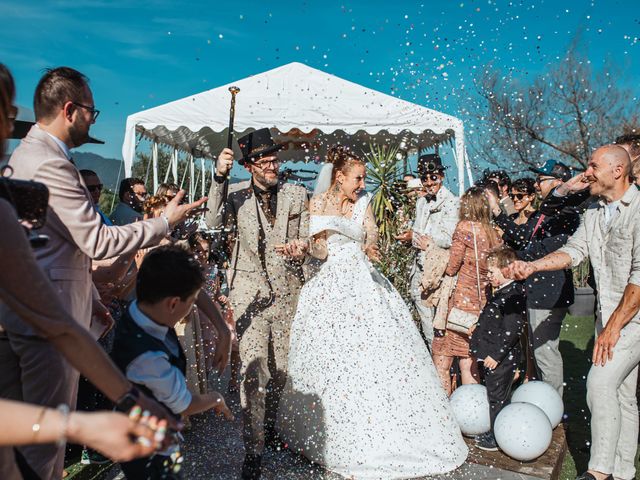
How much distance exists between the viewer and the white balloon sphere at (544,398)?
4.85 metres

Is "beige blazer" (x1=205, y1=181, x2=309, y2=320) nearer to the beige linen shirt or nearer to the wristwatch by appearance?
the beige linen shirt

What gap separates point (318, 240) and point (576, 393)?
3758mm

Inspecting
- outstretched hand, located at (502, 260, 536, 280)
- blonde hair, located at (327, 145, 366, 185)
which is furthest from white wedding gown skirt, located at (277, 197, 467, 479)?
outstretched hand, located at (502, 260, 536, 280)

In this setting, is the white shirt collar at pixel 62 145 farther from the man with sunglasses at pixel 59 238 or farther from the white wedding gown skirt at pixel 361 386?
the white wedding gown skirt at pixel 361 386

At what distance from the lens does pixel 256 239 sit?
14.6 ft

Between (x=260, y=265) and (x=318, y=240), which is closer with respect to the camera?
(x=260, y=265)

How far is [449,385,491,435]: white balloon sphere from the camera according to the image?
4.90 meters

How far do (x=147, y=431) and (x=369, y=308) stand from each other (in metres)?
3.01

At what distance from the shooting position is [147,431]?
1.44 metres

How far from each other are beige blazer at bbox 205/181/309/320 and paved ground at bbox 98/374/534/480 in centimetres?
111

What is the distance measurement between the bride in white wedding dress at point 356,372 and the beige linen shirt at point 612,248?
128 cm

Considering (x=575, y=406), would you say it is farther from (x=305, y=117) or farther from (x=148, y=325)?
(x=305, y=117)

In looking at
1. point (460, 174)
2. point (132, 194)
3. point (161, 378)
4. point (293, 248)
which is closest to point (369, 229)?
point (293, 248)

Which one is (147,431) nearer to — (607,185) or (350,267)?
(350,267)
